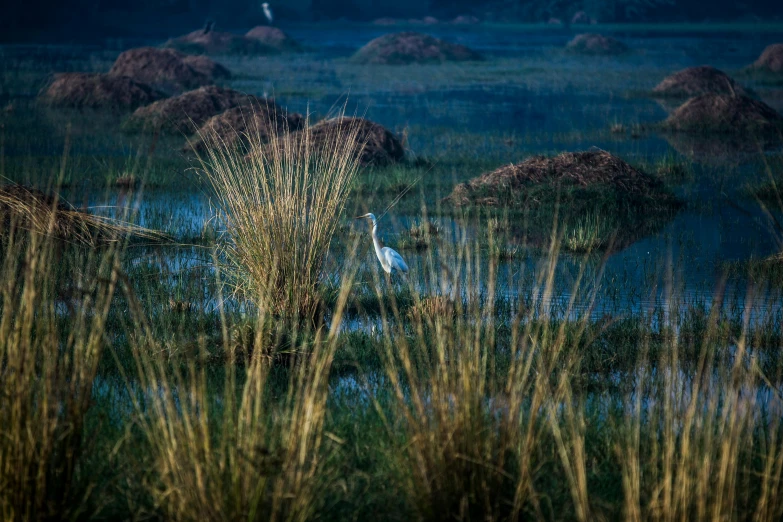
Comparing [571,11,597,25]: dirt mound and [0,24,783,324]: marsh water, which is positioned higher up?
[571,11,597,25]: dirt mound

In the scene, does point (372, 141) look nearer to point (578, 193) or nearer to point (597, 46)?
point (578, 193)

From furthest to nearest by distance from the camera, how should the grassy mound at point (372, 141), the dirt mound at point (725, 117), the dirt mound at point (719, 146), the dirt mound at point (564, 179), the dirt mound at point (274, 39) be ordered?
the dirt mound at point (274, 39), the dirt mound at point (725, 117), the dirt mound at point (719, 146), the grassy mound at point (372, 141), the dirt mound at point (564, 179)

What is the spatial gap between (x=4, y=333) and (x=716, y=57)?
46.1 m

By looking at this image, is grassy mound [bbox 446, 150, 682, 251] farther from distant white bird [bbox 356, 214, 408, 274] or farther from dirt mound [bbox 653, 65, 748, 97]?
dirt mound [bbox 653, 65, 748, 97]

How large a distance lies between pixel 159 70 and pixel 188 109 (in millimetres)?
8952

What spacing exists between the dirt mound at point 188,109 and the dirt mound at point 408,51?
22.8 meters

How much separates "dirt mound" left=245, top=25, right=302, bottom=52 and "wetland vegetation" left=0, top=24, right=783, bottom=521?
100 feet

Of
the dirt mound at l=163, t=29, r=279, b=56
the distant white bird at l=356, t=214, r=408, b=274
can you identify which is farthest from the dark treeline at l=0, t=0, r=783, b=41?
the distant white bird at l=356, t=214, r=408, b=274

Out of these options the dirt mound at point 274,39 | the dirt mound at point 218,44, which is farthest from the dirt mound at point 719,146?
the dirt mound at point 274,39

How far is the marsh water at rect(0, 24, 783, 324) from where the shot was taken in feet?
29.4

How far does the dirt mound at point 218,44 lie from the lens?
43.8 m

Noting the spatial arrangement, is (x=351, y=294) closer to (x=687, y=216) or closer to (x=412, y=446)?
(x=412, y=446)

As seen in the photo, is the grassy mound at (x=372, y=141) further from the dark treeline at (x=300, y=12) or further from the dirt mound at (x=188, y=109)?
the dark treeline at (x=300, y=12)

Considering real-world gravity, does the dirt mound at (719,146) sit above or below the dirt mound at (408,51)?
below
